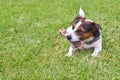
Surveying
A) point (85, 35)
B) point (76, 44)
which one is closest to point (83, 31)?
point (85, 35)

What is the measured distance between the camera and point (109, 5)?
32.2 ft

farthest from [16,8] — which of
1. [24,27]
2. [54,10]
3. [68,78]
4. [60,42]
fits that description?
[68,78]

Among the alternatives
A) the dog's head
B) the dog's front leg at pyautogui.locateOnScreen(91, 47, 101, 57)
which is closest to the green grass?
the dog's front leg at pyautogui.locateOnScreen(91, 47, 101, 57)

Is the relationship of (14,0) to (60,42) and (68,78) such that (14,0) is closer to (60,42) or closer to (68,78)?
(60,42)

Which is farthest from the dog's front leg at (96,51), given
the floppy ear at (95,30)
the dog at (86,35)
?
the floppy ear at (95,30)

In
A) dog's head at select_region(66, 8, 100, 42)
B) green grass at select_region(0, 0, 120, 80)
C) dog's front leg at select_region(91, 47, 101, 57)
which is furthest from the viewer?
dog's front leg at select_region(91, 47, 101, 57)

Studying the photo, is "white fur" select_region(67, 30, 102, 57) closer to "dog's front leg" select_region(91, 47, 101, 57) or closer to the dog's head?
"dog's front leg" select_region(91, 47, 101, 57)

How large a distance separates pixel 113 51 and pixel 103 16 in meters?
2.65

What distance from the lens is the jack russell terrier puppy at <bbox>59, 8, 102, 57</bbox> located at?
225 inches

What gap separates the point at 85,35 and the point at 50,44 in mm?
1075

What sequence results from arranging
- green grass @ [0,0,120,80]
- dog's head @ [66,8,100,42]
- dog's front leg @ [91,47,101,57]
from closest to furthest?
green grass @ [0,0,120,80] < dog's head @ [66,8,100,42] < dog's front leg @ [91,47,101,57]

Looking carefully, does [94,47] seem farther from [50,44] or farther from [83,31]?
[50,44]

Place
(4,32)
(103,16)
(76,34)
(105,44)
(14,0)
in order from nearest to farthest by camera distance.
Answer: (76,34)
(105,44)
(4,32)
(103,16)
(14,0)

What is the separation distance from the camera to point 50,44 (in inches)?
261
